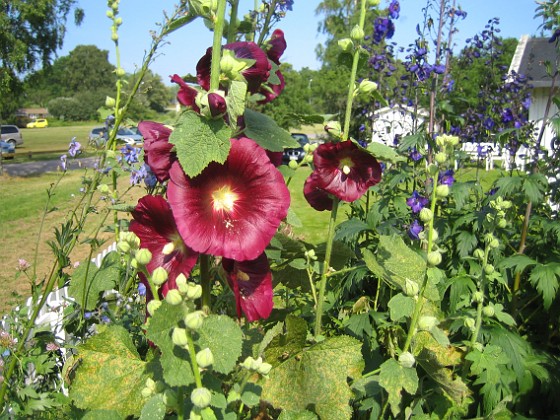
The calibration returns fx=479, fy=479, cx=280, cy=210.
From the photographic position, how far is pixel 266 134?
36.7 inches

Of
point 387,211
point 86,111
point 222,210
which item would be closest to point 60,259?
point 222,210

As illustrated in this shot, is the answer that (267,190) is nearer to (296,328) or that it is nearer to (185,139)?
(185,139)

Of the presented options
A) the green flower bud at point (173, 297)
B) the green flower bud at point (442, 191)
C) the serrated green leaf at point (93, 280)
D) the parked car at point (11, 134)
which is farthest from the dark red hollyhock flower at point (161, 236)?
the parked car at point (11, 134)

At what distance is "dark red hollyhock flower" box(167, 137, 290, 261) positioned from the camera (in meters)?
0.78

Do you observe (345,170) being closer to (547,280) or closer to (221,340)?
(221,340)

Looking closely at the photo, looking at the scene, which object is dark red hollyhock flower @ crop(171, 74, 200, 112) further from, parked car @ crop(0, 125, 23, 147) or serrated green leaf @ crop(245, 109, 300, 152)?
parked car @ crop(0, 125, 23, 147)

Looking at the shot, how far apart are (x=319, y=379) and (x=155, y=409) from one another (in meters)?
0.45

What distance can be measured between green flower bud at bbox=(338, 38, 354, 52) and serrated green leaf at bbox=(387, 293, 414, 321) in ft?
2.14

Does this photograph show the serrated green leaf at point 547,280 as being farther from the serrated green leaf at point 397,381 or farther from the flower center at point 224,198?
the flower center at point 224,198

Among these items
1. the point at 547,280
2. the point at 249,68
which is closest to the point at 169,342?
the point at 249,68

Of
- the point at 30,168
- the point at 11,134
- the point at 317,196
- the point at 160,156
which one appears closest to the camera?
the point at 160,156

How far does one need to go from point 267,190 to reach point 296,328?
18.1 inches

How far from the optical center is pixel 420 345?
58.6 inches

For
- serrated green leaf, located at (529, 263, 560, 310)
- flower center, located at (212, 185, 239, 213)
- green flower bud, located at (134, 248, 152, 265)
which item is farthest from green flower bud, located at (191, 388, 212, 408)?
serrated green leaf, located at (529, 263, 560, 310)
